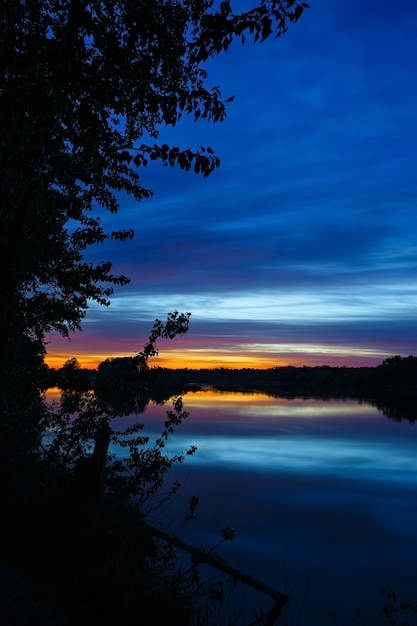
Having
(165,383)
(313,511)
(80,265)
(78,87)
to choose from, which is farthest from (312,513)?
(165,383)

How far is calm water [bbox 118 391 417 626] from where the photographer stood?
1394 centimetres

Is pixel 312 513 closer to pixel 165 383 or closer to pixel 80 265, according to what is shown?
pixel 80 265

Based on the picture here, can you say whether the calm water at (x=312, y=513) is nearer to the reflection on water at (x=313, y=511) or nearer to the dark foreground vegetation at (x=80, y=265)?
the reflection on water at (x=313, y=511)

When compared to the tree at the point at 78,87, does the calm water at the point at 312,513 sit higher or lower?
lower

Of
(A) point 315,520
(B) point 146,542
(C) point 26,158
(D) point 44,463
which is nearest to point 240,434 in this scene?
(A) point 315,520

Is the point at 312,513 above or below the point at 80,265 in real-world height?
below

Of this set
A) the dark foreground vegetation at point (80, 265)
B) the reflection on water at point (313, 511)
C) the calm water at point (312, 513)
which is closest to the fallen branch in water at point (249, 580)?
the dark foreground vegetation at point (80, 265)

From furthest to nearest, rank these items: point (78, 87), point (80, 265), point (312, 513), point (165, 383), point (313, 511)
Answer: point (165, 383) → point (313, 511) → point (312, 513) → point (80, 265) → point (78, 87)

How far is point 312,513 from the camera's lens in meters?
22.7

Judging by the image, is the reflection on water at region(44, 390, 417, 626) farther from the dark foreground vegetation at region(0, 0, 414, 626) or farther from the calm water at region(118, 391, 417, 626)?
the dark foreground vegetation at region(0, 0, 414, 626)

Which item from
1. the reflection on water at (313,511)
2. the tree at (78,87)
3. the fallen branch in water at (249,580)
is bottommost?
the reflection on water at (313,511)

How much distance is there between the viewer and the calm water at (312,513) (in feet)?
45.7

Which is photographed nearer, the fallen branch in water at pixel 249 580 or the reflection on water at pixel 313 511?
the fallen branch in water at pixel 249 580

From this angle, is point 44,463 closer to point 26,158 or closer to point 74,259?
→ point 74,259
